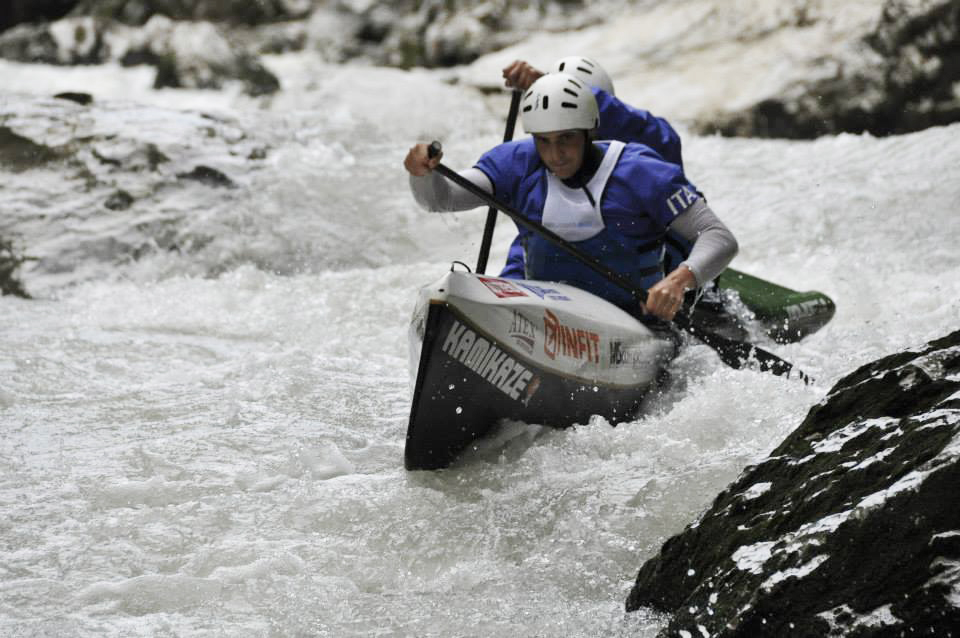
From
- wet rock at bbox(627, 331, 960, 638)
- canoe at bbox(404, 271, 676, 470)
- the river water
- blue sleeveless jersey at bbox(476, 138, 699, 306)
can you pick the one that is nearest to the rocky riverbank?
the river water

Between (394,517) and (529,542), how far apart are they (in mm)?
481

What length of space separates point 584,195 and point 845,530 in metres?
2.40

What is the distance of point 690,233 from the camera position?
431 cm

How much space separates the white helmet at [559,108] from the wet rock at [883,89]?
592cm

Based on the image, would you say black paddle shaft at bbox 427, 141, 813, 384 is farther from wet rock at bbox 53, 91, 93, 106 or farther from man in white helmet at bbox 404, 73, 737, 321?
wet rock at bbox 53, 91, 93, 106

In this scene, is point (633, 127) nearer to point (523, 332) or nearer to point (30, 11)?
point (523, 332)

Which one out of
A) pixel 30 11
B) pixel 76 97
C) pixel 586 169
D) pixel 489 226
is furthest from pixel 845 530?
pixel 30 11

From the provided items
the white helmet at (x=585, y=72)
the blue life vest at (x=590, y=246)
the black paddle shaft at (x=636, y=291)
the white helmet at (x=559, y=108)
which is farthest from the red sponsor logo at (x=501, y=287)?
the white helmet at (x=585, y=72)

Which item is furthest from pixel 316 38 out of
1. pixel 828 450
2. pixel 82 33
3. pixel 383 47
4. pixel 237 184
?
pixel 828 450

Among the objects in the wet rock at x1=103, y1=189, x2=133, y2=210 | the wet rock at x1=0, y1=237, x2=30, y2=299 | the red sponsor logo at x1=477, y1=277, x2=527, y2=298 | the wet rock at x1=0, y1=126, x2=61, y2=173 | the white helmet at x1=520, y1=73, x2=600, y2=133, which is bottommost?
the wet rock at x1=0, y1=237, x2=30, y2=299

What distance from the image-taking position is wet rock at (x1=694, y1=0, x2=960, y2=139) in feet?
31.6

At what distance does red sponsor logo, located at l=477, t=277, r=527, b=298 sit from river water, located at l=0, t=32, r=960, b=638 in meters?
0.49

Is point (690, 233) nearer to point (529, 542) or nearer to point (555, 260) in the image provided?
point (555, 260)

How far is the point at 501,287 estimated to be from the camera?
12.9ft
